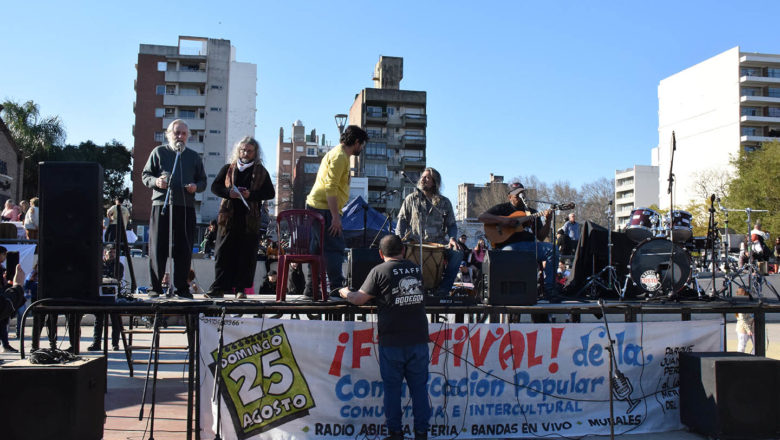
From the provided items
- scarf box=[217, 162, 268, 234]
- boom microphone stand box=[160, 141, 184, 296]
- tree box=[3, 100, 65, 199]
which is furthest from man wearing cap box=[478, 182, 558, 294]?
tree box=[3, 100, 65, 199]

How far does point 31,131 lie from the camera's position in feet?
158

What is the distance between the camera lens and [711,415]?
598 centimetres

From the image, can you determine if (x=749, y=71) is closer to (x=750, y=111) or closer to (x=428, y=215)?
(x=750, y=111)

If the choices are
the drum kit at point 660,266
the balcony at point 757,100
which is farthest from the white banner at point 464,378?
the balcony at point 757,100

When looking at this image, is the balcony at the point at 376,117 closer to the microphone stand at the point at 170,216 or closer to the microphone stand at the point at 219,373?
the microphone stand at the point at 170,216

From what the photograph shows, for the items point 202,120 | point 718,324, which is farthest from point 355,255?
point 202,120

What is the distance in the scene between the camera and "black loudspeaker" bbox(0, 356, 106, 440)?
4.68 meters

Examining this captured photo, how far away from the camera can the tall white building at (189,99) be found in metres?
60.2

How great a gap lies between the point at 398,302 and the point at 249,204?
2.28 m

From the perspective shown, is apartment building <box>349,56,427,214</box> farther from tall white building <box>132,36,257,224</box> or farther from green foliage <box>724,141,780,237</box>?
green foliage <box>724,141,780,237</box>

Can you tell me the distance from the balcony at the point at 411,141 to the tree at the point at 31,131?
35.3 m

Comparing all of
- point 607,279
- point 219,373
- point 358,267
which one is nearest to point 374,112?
point 607,279

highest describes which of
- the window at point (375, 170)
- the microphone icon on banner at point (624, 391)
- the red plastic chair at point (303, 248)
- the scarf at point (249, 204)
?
the window at point (375, 170)

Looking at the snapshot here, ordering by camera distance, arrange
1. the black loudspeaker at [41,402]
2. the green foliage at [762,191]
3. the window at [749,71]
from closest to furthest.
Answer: the black loudspeaker at [41,402]
the green foliage at [762,191]
the window at [749,71]
